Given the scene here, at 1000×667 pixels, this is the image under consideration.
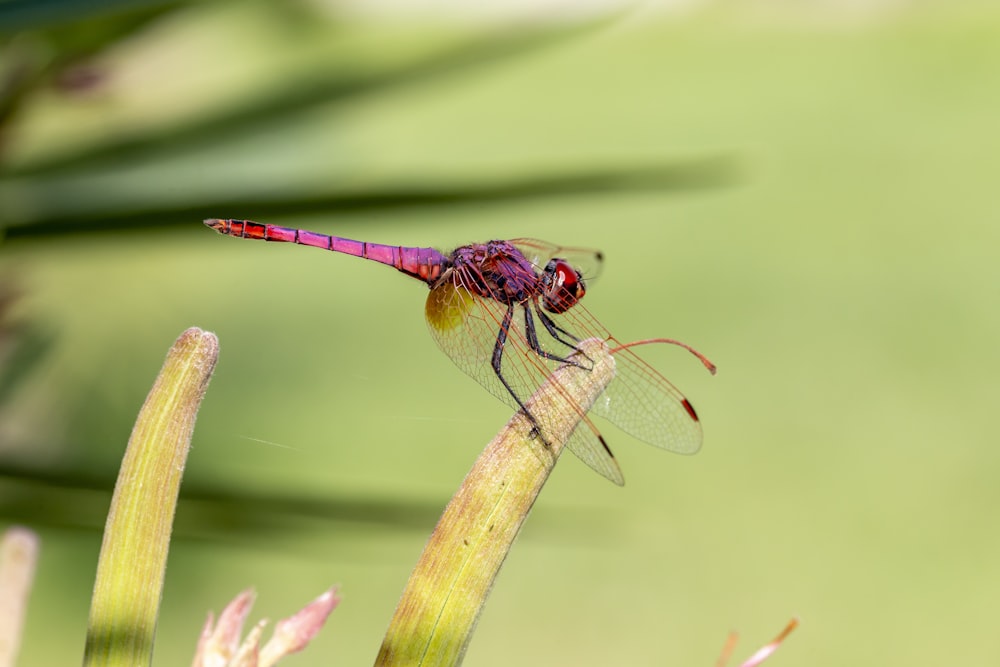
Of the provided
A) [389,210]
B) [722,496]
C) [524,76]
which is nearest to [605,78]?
[524,76]

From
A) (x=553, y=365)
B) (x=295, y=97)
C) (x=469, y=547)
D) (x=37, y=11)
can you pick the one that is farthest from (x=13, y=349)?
(x=469, y=547)

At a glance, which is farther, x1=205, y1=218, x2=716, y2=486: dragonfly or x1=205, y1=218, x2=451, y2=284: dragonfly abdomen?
x1=205, y1=218, x2=451, y2=284: dragonfly abdomen

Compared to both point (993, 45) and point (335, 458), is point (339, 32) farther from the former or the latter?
point (993, 45)

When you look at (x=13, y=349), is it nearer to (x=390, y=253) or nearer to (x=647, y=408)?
(x=390, y=253)

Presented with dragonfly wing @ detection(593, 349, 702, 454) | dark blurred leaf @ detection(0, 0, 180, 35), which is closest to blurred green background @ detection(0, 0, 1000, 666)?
dark blurred leaf @ detection(0, 0, 180, 35)

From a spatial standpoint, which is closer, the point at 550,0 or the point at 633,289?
the point at 550,0

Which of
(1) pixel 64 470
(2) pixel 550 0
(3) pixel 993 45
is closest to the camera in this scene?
(1) pixel 64 470

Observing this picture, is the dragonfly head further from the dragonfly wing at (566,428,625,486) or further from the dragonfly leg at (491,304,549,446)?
the dragonfly wing at (566,428,625,486)
